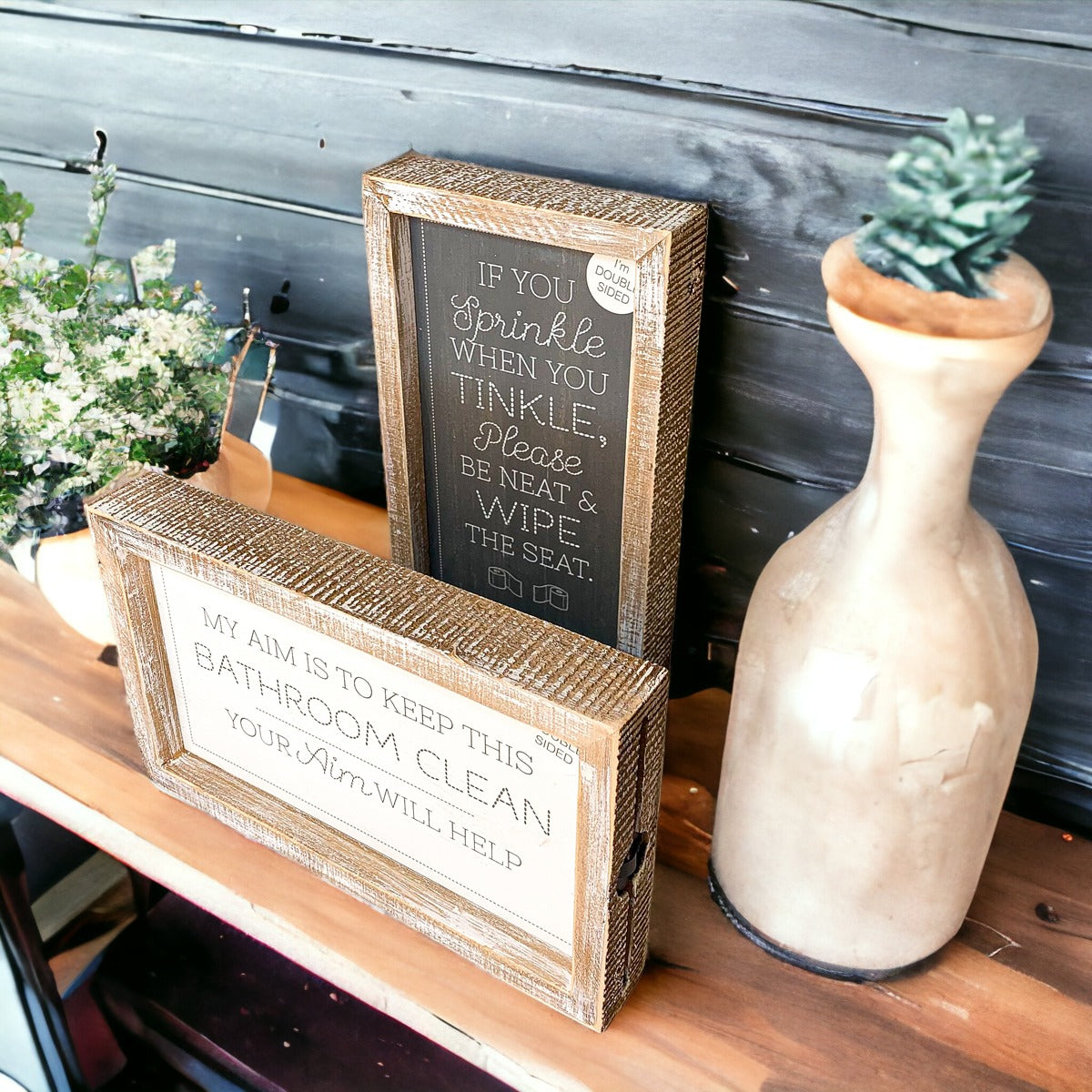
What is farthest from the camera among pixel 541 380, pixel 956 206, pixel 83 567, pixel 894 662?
pixel 83 567

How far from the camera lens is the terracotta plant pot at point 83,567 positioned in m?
0.84

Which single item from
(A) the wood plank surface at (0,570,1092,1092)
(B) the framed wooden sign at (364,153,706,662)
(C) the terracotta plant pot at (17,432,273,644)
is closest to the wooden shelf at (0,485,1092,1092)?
(A) the wood plank surface at (0,570,1092,1092)

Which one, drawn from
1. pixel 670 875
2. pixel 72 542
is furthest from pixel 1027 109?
pixel 72 542

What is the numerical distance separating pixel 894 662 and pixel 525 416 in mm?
339

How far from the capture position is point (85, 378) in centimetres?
79

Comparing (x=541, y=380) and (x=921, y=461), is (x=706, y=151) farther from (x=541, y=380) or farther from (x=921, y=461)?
(x=921, y=461)

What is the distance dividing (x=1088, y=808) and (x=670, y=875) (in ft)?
1.07

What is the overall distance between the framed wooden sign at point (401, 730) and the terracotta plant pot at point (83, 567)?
0.14 m

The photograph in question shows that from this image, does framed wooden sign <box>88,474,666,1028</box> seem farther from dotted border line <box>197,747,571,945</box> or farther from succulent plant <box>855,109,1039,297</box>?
succulent plant <box>855,109,1039,297</box>

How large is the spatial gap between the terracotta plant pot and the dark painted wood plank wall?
13cm

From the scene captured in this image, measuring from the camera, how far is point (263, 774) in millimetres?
733

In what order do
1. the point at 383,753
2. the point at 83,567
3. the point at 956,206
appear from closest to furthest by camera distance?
the point at 956,206, the point at 383,753, the point at 83,567

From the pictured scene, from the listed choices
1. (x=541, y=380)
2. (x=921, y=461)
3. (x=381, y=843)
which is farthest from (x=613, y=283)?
(x=381, y=843)

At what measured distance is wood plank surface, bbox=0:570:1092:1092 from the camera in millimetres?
613
